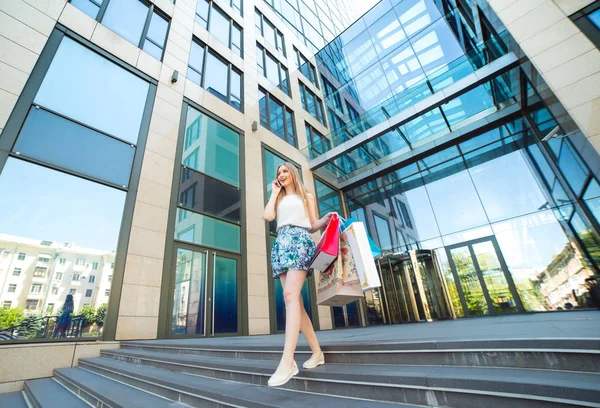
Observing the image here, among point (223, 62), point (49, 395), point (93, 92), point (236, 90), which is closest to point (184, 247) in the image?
point (49, 395)

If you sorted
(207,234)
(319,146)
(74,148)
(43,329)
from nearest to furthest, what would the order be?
(43,329)
(74,148)
(207,234)
(319,146)

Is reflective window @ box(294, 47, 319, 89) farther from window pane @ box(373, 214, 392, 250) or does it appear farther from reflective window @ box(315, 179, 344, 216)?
window pane @ box(373, 214, 392, 250)

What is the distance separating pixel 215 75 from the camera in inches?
418

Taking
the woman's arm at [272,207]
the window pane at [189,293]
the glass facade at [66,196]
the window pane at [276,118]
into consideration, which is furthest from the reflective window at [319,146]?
the woman's arm at [272,207]

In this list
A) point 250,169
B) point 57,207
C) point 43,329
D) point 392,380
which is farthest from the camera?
point 250,169

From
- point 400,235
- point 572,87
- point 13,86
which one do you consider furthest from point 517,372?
point 400,235

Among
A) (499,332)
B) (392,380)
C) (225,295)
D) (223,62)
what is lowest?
(392,380)

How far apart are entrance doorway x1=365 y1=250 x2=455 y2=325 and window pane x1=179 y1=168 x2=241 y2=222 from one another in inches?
254

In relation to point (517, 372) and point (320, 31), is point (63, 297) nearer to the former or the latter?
point (517, 372)

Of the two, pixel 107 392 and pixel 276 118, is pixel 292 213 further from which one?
pixel 276 118

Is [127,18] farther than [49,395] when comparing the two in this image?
Yes

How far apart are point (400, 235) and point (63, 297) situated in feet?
34.8

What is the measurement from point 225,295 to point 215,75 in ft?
26.9

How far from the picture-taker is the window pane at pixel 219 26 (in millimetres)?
11352
